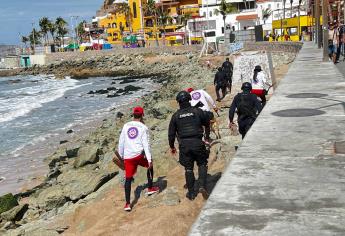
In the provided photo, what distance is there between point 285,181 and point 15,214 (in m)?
8.63

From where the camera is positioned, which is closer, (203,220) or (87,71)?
(203,220)

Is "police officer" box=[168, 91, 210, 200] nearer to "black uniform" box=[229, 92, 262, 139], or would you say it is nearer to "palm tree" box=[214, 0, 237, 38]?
"black uniform" box=[229, 92, 262, 139]

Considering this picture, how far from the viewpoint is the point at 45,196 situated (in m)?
12.9

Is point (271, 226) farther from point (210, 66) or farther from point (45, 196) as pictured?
point (210, 66)

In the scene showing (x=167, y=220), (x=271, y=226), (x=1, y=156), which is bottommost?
(x=1, y=156)

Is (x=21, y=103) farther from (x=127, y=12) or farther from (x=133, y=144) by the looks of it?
(x=127, y=12)

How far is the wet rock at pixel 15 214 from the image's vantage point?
39.2 ft

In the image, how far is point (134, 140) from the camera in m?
8.25

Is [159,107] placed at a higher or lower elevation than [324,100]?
lower

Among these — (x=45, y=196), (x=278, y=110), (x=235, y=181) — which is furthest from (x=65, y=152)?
(x=235, y=181)

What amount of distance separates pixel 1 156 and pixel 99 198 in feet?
40.7

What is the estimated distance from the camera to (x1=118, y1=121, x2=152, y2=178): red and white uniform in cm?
823

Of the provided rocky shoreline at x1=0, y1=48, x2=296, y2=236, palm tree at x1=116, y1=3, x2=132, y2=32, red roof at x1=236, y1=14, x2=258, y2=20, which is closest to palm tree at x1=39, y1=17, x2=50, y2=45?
palm tree at x1=116, y1=3, x2=132, y2=32

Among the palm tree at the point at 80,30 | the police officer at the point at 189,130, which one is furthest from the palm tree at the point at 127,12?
the police officer at the point at 189,130
